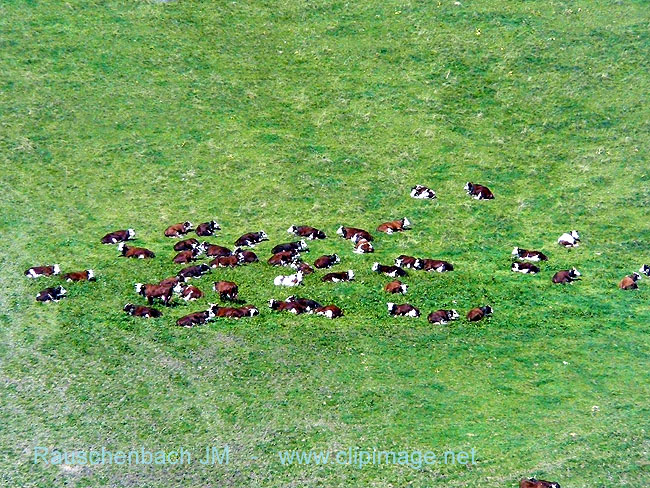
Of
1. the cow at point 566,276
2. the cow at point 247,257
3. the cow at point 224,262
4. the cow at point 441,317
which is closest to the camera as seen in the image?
the cow at point 441,317

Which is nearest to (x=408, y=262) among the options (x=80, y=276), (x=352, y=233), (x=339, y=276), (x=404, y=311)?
(x=339, y=276)

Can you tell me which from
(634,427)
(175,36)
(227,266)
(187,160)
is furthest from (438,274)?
(175,36)

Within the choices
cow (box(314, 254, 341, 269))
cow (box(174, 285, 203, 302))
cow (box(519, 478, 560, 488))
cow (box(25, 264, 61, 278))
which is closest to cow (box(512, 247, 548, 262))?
cow (box(314, 254, 341, 269))

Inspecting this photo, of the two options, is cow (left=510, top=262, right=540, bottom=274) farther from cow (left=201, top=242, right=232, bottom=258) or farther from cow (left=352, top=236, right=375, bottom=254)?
cow (left=201, top=242, right=232, bottom=258)

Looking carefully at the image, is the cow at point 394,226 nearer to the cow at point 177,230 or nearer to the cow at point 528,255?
the cow at point 528,255

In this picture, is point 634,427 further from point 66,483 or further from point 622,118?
point 622,118

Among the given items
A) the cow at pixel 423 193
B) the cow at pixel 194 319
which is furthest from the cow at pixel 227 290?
the cow at pixel 423 193

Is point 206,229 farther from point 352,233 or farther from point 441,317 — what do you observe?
point 441,317
